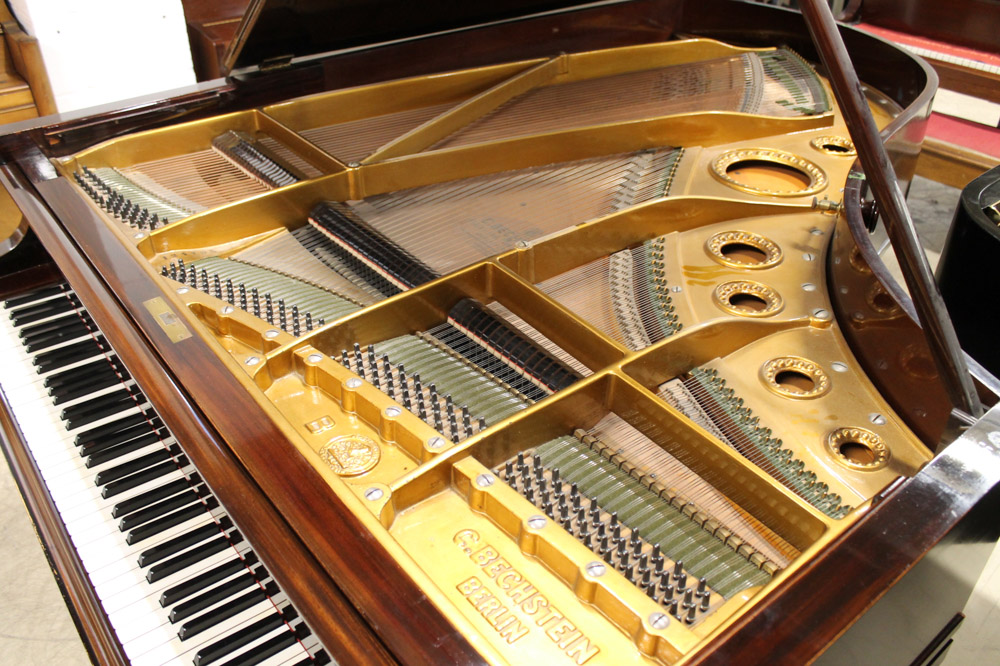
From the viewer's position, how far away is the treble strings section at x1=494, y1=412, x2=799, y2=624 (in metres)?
1.54

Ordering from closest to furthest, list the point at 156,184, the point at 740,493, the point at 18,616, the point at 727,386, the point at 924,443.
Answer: the point at 740,493
the point at 924,443
the point at 727,386
the point at 156,184
the point at 18,616

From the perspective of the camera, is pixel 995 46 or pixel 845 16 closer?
pixel 995 46

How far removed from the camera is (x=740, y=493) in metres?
1.70

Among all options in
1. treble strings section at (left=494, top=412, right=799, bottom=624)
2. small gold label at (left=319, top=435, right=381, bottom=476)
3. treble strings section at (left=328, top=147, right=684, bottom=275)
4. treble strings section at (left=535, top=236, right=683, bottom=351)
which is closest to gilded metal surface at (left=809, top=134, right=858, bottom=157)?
treble strings section at (left=328, top=147, right=684, bottom=275)

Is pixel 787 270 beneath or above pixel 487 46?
beneath

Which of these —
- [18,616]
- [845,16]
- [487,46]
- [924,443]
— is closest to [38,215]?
[18,616]

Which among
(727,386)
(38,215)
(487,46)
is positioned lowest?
(727,386)

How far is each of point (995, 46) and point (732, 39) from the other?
2579 millimetres

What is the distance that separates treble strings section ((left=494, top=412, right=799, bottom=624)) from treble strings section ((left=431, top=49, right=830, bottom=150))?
1741 millimetres

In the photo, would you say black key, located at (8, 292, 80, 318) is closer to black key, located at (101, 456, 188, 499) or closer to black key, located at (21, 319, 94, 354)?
black key, located at (21, 319, 94, 354)

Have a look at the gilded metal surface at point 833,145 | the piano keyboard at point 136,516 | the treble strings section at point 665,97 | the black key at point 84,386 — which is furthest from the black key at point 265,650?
the gilded metal surface at point 833,145

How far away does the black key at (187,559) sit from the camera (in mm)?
1764

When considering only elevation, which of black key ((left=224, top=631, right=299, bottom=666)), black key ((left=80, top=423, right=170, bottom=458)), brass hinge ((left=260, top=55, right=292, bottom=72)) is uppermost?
brass hinge ((left=260, top=55, right=292, bottom=72))

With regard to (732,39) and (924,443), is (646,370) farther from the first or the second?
(732,39)
